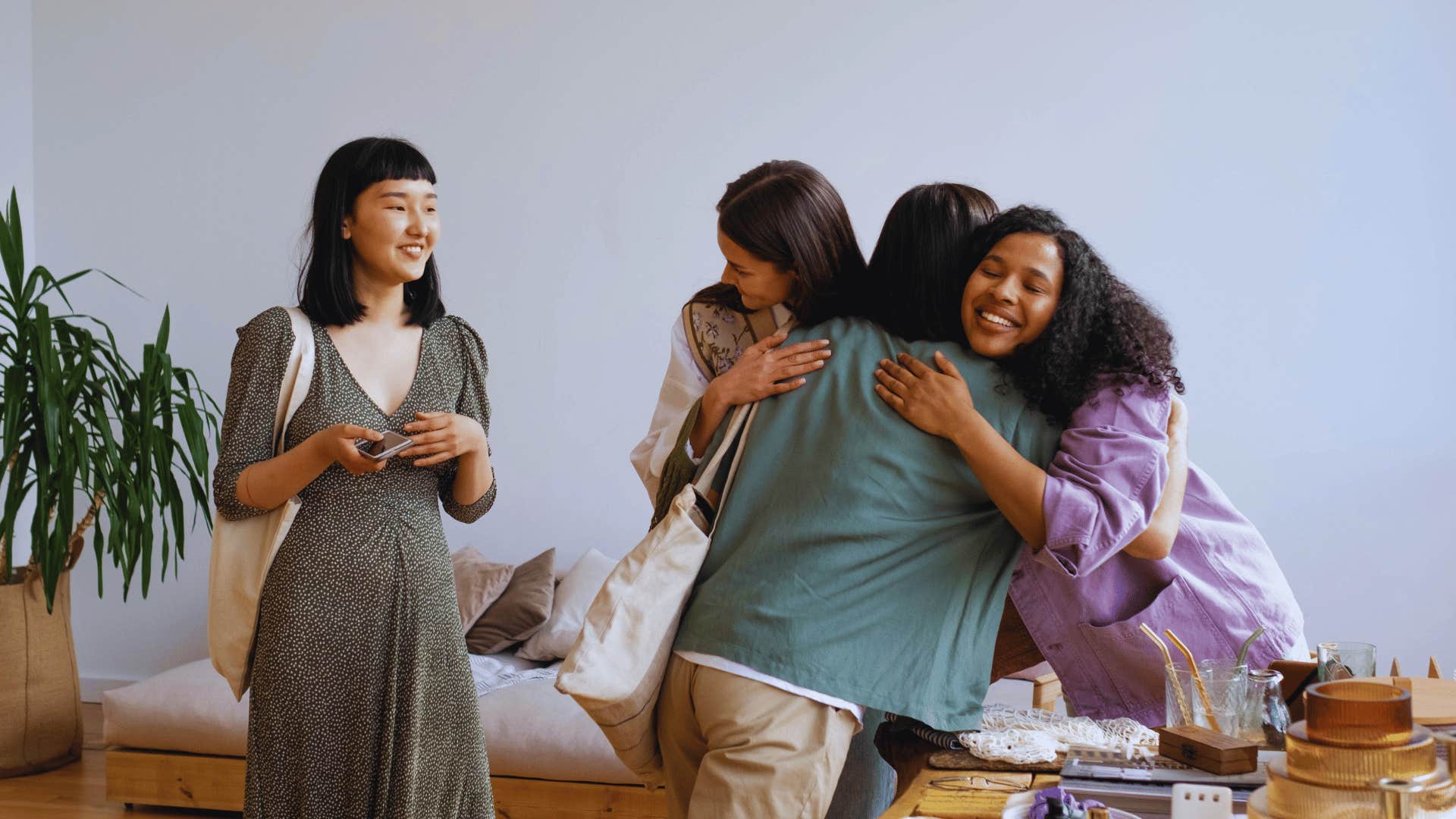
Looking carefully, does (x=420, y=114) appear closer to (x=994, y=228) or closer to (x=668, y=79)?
(x=668, y=79)

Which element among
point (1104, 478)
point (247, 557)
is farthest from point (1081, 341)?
point (247, 557)

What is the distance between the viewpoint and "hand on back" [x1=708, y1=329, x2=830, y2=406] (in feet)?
5.52

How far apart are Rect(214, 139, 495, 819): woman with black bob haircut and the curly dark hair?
0.88 meters

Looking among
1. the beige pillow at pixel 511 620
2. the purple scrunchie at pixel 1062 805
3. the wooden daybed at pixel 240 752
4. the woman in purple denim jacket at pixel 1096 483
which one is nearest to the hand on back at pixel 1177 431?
the woman in purple denim jacket at pixel 1096 483

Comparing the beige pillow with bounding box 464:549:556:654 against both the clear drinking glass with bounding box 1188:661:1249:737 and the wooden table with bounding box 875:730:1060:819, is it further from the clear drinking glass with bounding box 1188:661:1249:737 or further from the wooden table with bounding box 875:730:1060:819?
the clear drinking glass with bounding box 1188:661:1249:737

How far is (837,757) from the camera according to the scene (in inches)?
61.2

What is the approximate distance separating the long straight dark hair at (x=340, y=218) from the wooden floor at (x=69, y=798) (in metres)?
1.99

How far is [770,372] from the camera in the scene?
169 centimetres

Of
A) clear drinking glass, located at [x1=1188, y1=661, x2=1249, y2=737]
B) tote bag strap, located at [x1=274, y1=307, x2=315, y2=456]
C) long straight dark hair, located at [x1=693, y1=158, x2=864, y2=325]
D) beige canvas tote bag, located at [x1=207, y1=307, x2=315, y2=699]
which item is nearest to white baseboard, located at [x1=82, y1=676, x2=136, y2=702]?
beige canvas tote bag, located at [x1=207, y1=307, x2=315, y2=699]

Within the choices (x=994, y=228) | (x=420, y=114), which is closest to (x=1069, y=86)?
(x=420, y=114)

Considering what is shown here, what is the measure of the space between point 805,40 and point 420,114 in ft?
4.38

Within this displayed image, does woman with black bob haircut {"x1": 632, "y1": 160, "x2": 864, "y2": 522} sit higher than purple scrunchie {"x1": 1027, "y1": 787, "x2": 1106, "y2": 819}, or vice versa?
woman with black bob haircut {"x1": 632, "y1": 160, "x2": 864, "y2": 522}

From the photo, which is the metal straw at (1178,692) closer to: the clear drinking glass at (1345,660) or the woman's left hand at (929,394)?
the clear drinking glass at (1345,660)

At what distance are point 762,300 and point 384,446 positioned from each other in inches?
23.2
